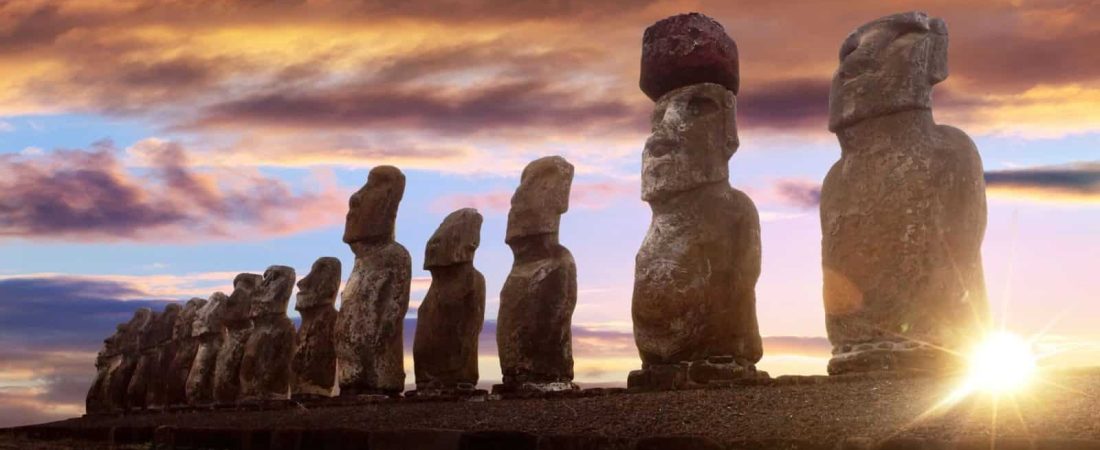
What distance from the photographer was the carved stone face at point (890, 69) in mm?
10938

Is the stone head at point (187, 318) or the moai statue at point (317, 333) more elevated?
the stone head at point (187, 318)

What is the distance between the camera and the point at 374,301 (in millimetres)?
17125

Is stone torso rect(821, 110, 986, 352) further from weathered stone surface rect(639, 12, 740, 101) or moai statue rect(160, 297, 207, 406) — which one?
moai statue rect(160, 297, 207, 406)

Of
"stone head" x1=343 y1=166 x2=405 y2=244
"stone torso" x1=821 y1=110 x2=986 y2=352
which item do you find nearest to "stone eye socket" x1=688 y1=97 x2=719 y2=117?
"stone torso" x1=821 y1=110 x2=986 y2=352

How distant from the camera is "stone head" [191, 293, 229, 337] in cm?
2322

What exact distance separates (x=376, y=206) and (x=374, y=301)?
1.53 m

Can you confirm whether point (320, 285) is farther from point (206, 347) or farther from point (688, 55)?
point (688, 55)

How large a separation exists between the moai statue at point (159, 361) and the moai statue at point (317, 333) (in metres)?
7.51

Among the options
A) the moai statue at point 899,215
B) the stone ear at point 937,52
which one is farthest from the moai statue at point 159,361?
the stone ear at point 937,52

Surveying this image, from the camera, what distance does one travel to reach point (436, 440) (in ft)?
34.2

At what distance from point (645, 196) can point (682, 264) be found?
3.06 ft

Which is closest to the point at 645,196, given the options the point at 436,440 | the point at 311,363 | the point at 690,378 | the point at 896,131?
the point at 690,378

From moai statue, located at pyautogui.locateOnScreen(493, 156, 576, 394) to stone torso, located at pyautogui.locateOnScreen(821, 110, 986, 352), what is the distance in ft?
13.0

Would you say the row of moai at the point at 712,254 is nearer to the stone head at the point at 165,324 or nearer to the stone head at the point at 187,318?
the stone head at the point at 187,318
